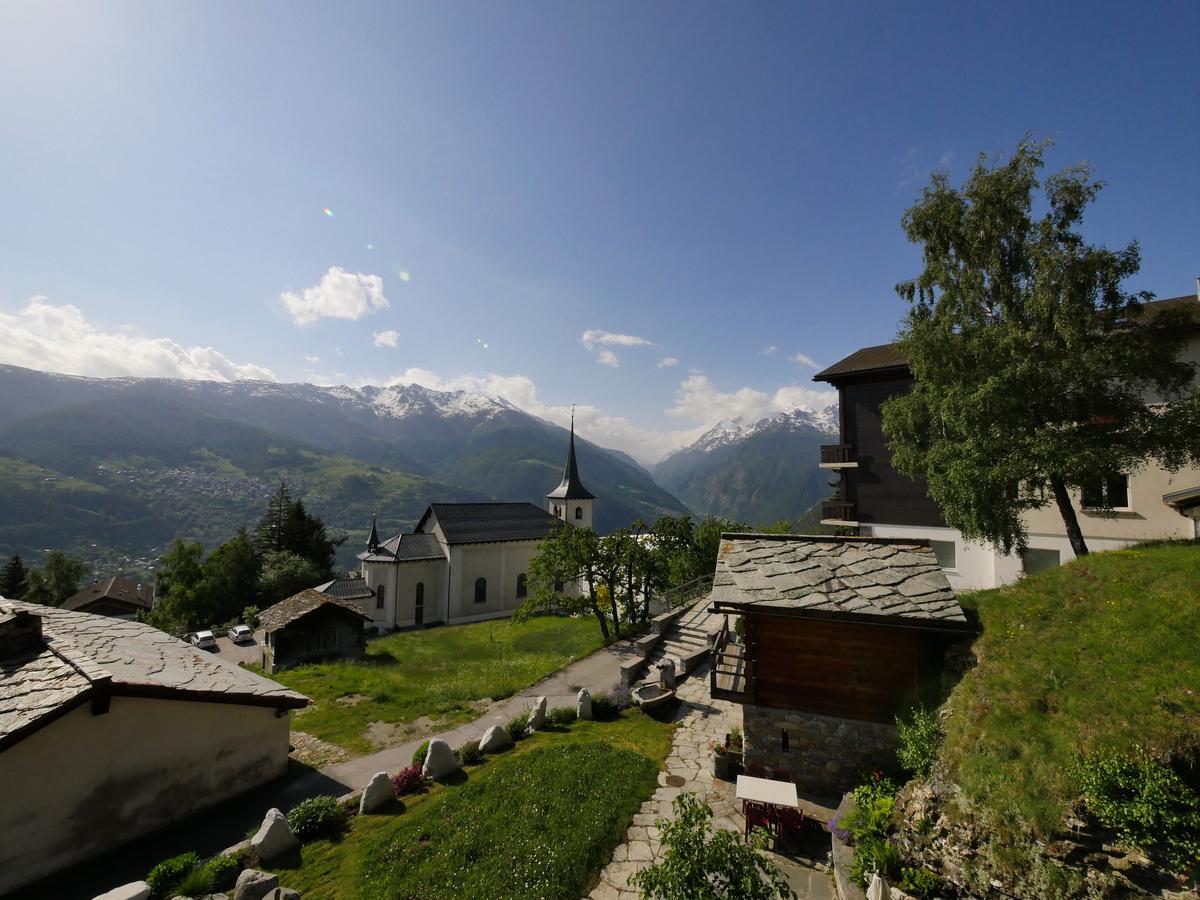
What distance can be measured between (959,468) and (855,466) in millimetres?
15113

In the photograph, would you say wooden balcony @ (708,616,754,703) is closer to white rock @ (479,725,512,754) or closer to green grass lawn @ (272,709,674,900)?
green grass lawn @ (272,709,674,900)

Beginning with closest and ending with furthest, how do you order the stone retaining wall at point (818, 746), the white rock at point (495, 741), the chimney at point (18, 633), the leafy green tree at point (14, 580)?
the chimney at point (18, 633) → the stone retaining wall at point (818, 746) → the white rock at point (495, 741) → the leafy green tree at point (14, 580)

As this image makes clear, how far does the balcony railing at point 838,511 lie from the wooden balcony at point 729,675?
1526 centimetres

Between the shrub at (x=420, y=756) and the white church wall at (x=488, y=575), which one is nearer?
the shrub at (x=420, y=756)

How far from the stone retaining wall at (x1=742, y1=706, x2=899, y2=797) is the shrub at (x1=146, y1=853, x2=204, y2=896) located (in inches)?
448

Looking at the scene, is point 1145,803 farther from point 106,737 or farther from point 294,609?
point 294,609

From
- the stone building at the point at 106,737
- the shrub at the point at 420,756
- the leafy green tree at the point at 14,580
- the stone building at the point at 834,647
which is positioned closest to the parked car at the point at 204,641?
the stone building at the point at 106,737

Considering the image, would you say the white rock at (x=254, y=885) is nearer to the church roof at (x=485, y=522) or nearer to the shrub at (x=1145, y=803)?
the shrub at (x=1145, y=803)

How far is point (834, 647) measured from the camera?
10.9 m

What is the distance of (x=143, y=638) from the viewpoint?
13.4 metres

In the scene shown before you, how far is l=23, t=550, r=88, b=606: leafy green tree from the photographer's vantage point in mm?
49844

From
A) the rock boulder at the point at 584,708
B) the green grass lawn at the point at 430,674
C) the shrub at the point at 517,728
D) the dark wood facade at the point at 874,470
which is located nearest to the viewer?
the shrub at the point at 517,728

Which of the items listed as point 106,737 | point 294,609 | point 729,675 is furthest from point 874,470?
point 294,609

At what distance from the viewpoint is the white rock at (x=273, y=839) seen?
8.62 metres
